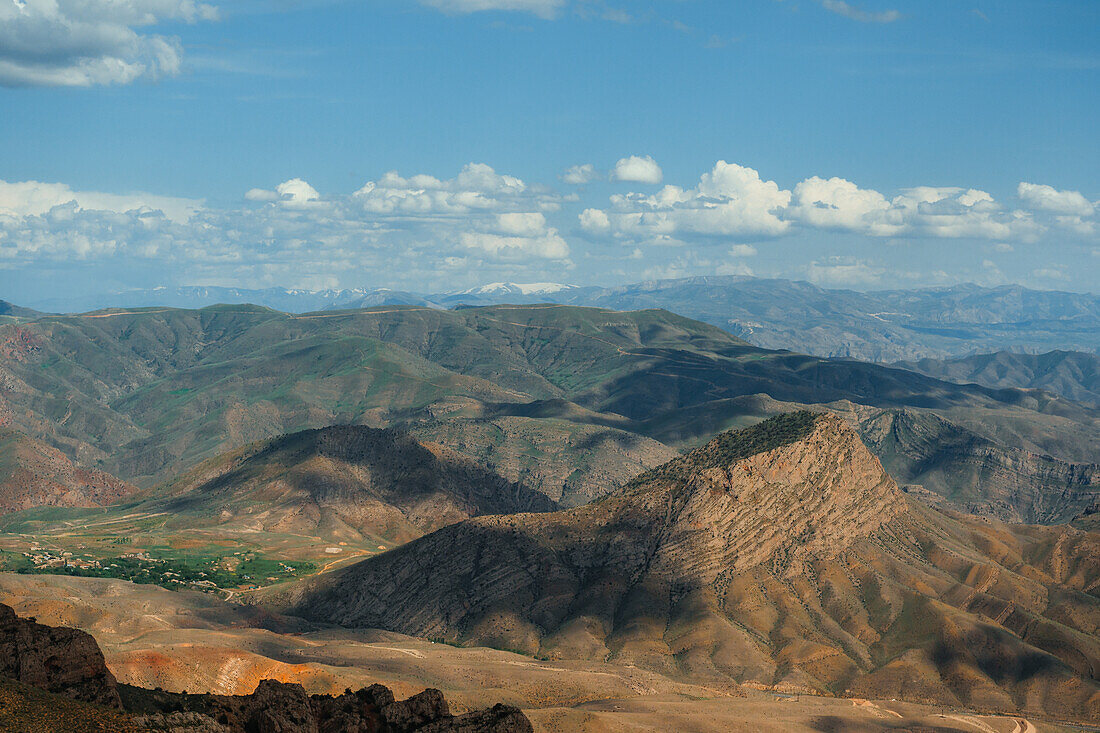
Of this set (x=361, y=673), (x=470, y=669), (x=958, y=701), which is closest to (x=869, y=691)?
(x=958, y=701)

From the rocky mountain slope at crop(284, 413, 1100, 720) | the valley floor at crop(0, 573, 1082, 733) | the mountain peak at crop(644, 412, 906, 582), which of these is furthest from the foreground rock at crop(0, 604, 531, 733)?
the mountain peak at crop(644, 412, 906, 582)

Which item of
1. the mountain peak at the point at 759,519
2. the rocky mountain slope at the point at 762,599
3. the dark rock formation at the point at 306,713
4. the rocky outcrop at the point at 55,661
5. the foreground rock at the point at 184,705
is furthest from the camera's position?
the mountain peak at the point at 759,519

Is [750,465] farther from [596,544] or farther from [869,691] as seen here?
[869,691]

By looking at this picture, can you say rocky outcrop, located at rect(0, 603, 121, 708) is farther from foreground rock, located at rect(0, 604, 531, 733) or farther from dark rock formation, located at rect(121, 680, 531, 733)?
dark rock formation, located at rect(121, 680, 531, 733)

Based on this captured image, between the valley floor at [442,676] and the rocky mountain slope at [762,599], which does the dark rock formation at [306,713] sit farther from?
the rocky mountain slope at [762,599]

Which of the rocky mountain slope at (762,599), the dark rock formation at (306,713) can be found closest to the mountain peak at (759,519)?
the rocky mountain slope at (762,599)

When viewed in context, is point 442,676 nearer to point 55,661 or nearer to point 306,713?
point 306,713

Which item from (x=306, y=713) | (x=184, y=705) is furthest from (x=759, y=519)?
(x=184, y=705)
